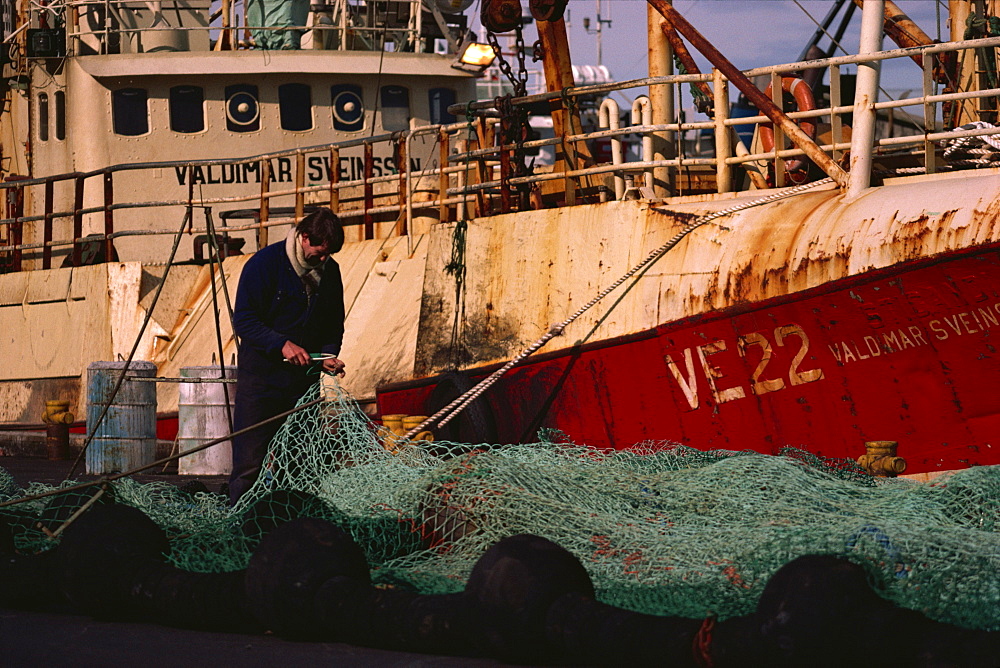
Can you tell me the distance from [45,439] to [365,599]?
930 cm

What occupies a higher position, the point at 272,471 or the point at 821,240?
the point at 821,240

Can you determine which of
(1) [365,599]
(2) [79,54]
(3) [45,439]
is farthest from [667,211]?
(2) [79,54]

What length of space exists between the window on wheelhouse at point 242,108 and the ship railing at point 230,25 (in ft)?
1.95

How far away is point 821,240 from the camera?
269 inches

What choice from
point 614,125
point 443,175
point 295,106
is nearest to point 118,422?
point 443,175

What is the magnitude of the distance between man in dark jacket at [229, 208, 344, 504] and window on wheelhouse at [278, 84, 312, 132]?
9499 mm

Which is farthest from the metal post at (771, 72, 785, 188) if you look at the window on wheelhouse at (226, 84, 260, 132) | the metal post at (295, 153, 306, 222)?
the window on wheelhouse at (226, 84, 260, 132)

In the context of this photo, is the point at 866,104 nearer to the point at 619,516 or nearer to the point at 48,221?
the point at 619,516

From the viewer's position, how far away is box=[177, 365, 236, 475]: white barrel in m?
9.99

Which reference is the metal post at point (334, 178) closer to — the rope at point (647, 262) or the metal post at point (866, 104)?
the rope at point (647, 262)

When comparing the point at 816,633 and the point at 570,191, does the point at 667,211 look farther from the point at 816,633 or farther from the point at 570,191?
the point at 816,633

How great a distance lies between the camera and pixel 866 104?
7.16 meters

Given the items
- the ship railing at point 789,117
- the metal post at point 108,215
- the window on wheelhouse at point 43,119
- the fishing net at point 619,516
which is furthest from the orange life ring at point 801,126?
the window on wheelhouse at point 43,119

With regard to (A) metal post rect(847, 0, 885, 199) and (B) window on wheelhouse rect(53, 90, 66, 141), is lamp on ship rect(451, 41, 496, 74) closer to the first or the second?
(A) metal post rect(847, 0, 885, 199)
